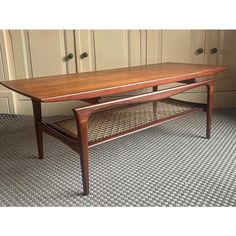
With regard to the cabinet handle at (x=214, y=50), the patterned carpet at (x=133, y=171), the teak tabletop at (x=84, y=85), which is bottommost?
the patterned carpet at (x=133, y=171)

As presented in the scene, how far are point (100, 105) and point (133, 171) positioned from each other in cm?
44

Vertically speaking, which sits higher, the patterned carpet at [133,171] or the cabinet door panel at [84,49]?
the cabinet door panel at [84,49]

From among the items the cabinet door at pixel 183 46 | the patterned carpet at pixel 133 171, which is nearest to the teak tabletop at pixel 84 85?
the patterned carpet at pixel 133 171

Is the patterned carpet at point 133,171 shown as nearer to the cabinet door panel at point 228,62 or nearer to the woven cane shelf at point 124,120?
the woven cane shelf at point 124,120

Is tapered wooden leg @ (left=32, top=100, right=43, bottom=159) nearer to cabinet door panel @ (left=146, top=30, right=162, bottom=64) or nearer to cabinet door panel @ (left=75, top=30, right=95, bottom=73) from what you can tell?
cabinet door panel @ (left=75, top=30, right=95, bottom=73)

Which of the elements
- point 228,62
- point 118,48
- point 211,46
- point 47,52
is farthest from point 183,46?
point 47,52

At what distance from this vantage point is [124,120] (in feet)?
5.10

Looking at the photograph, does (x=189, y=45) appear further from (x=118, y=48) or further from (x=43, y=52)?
(x=43, y=52)

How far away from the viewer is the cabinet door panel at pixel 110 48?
2.29 metres

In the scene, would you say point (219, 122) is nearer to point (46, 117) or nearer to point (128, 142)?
point (128, 142)

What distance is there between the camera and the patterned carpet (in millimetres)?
1177

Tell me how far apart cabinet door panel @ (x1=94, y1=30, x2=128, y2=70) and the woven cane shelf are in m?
0.65

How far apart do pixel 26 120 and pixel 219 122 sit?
5.08 feet

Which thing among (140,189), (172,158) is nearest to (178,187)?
(140,189)
